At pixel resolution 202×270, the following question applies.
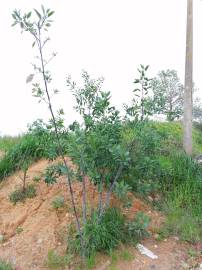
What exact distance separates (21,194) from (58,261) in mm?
1458

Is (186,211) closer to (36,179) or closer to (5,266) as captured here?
(36,179)

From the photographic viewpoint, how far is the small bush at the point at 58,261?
159 inches

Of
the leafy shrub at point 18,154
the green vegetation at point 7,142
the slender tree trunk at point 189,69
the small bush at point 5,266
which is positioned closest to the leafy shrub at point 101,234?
the small bush at point 5,266

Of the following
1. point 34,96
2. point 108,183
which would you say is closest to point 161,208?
point 108,183

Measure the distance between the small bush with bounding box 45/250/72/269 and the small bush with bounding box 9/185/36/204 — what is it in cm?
127

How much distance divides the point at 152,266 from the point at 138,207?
1.02 metres

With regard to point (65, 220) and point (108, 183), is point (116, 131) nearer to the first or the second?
point (108, 183)

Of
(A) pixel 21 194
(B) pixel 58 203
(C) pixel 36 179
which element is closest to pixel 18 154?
(C) pixel 36 179

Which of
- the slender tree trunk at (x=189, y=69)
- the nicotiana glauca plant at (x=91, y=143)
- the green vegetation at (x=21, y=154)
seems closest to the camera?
the nicotiana glauca plant at (x=91, y=143)

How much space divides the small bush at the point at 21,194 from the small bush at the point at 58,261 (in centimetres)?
127

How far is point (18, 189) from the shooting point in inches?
211

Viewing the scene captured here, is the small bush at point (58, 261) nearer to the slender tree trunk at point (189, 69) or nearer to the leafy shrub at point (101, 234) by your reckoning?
the leafy shrub at point (101, 234)

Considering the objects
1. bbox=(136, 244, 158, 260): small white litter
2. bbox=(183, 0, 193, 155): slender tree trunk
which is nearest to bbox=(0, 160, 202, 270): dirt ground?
bbox=(136, 244, 158, 260): small white litter

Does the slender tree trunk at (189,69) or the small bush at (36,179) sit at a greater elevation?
the slender tree trunk at (189,69)
